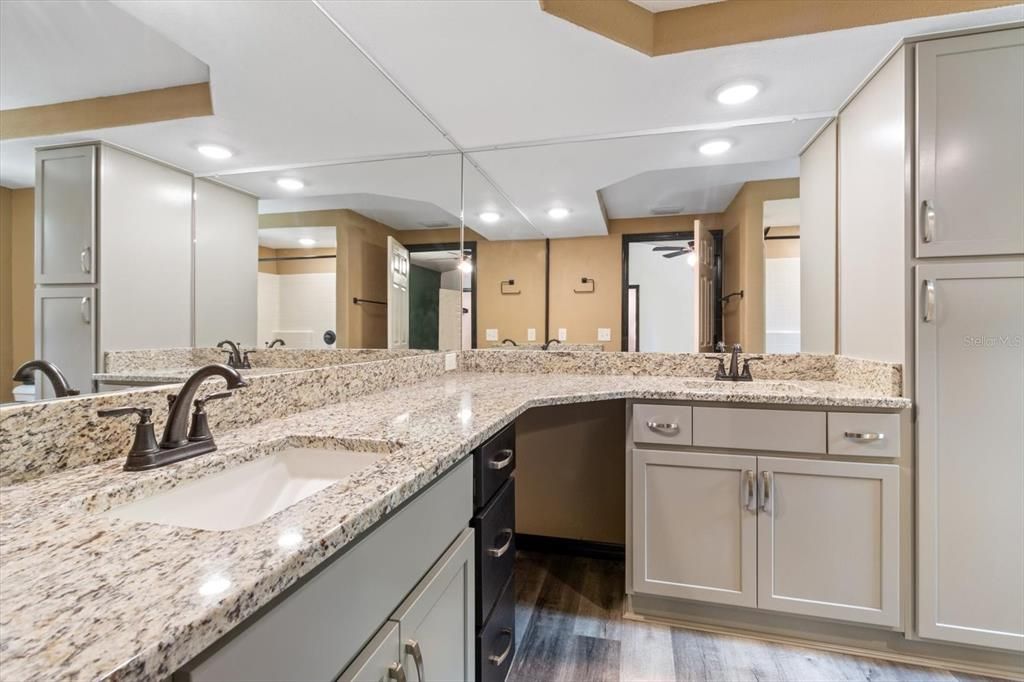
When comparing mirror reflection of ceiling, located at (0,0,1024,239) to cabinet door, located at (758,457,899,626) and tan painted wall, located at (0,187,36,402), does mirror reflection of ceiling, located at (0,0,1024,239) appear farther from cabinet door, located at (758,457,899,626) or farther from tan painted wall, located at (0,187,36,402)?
cabinet door, located at (758,457,899,626)

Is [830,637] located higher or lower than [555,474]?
lower

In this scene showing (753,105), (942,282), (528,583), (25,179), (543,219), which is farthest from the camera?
(543,219)

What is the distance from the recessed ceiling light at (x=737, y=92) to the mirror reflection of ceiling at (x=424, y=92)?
33mm

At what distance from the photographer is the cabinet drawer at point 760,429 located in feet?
5.21

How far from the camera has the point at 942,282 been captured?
148 centimetres

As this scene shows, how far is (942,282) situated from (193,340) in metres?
2.30

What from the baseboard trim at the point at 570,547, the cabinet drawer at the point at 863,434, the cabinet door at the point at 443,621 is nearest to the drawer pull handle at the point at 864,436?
the cabinet drawer at the point at 863,434

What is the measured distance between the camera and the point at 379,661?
0.66m

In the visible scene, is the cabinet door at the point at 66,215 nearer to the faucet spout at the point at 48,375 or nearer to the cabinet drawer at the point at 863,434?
the faucet spout at the point at 48,375

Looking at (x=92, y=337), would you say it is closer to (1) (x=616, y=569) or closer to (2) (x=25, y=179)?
(2) (x=25, y=179)

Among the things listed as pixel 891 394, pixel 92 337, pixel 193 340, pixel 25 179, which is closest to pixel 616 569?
pixel 891 394

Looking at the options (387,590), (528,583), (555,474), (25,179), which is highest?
(25,179)

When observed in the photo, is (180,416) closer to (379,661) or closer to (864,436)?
(379,661)

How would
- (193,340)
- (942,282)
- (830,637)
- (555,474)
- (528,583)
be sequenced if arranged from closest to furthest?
(193,340) → (942,282) → (830,637) → (528,583) → (555,474)
